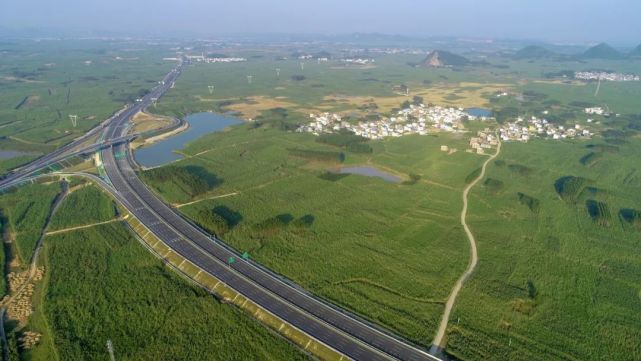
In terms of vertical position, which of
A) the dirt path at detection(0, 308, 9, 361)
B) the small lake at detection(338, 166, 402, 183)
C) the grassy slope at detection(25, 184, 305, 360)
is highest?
the small lake at detection(338, 166, 402, 183)

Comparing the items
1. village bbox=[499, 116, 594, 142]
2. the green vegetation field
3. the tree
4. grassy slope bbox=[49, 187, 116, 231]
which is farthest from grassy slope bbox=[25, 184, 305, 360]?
village bbox=[499, 116, 594, 142]

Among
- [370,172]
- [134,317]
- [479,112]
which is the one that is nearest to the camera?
[134,317]

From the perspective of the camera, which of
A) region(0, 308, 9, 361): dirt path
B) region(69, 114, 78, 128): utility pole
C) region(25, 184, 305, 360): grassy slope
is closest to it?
region(0, 308, 9, 361): dirt path

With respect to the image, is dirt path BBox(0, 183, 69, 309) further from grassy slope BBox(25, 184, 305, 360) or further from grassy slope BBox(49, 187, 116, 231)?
grassy slope BBox(25, 184, 305, 360)

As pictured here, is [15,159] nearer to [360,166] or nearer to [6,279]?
[6,279]

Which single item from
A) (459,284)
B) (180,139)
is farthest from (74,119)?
(459,284)

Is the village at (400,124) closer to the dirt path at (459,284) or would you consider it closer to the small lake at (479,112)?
the small lake at (479,112)

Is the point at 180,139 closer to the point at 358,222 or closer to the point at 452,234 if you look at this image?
the point at 358,222

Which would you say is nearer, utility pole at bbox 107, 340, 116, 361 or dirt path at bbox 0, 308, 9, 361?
utility pole at bbox 107, 340, 116, 361
